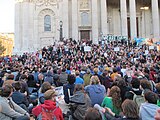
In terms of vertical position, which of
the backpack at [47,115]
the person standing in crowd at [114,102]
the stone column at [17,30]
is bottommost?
the backpack at [47,115]

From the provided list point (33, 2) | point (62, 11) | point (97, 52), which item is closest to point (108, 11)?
point (62, 11)

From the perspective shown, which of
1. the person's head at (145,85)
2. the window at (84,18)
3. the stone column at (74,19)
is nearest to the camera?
the person's head at (145,85)

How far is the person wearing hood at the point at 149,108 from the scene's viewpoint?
524 centimetres

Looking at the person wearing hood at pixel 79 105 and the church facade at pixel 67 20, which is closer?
the person wearing hood at pixel 79 105

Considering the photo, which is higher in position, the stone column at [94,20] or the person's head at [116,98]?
the stone column at [94,20]

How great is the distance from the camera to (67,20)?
144 feet

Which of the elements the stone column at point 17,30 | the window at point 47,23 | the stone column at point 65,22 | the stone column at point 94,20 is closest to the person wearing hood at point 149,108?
the stone column at point 94,20

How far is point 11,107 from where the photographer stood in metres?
5.86

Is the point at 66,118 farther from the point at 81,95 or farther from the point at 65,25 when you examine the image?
the point at 65,25

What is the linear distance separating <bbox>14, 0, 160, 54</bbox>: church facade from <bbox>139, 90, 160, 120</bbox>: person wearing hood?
37790mm

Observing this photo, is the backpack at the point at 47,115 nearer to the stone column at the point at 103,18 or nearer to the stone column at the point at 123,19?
the stone column at the point at 123,19

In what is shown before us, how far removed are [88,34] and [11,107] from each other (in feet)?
133

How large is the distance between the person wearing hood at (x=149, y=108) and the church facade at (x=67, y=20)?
3779 cm

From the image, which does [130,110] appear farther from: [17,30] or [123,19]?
[17,30]
